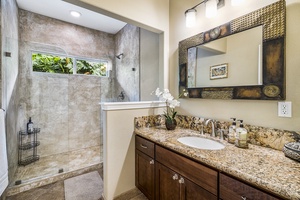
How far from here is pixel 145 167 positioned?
5.13 feet

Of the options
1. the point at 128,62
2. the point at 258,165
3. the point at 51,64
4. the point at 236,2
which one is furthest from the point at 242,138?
the point at 51,64

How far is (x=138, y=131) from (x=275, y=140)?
1.27 meters

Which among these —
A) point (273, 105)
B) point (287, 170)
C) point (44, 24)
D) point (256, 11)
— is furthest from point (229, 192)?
point (44, 24)

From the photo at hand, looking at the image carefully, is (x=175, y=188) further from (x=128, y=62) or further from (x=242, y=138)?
(x=128, y=62)

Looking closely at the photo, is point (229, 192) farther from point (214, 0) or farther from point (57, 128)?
point (57, 128)

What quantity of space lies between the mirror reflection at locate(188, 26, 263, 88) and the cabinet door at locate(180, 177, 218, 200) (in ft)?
3.19

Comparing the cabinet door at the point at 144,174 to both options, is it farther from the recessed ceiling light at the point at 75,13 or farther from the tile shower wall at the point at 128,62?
the recessed ceiling light at the point at 75,13

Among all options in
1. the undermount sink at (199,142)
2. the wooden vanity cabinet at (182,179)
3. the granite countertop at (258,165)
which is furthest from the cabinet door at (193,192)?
the undermount sink at (199,142)

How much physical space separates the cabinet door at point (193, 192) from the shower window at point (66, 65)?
125 inches

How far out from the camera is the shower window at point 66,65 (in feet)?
9.17

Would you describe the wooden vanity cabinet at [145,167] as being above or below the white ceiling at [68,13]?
below

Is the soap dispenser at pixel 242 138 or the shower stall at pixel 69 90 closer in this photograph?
the soap dispenser at pixel 242 138

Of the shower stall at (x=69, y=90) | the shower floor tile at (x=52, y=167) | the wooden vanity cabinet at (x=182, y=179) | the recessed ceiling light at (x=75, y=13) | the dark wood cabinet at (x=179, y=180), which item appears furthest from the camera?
the recessed ceiling light at (x=75, y=13)

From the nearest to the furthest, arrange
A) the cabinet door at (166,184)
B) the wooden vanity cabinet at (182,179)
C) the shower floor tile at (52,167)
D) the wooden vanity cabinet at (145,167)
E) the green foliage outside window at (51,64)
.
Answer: the wooden vanity cabinet at (182,179) → the cabinet door at (166,184) → the wooden vanity cabinet at (145,167) → the shower floor tile at (52,167) → the green foliage outside window at (51,64)
